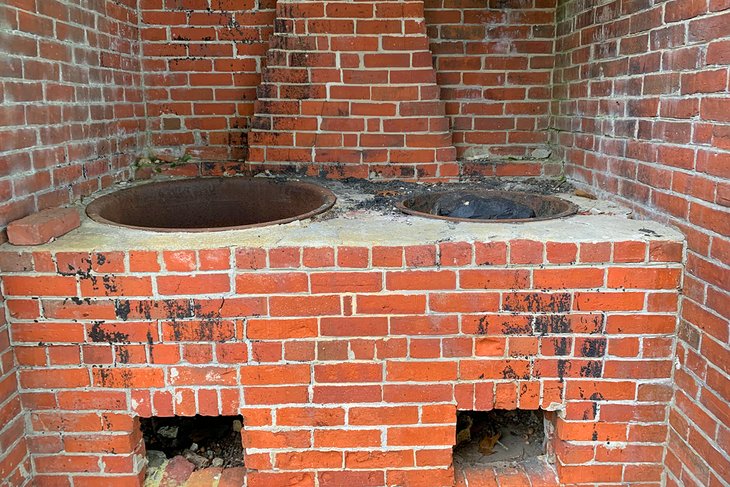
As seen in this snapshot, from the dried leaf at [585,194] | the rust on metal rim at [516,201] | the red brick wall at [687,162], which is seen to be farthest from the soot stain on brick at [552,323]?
the dried leaf at [585,194]

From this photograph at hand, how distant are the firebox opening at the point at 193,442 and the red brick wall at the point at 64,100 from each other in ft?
3.88

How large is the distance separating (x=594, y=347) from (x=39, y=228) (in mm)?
2168

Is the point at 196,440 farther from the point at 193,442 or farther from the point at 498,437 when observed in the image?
the point at 498,437

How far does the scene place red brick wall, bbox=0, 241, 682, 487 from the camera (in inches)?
84.2

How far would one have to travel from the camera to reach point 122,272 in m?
2.12

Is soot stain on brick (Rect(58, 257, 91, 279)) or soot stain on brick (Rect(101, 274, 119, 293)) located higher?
soot stain on brick (Rect(58, 257, 91, 279))

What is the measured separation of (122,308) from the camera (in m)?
2.14

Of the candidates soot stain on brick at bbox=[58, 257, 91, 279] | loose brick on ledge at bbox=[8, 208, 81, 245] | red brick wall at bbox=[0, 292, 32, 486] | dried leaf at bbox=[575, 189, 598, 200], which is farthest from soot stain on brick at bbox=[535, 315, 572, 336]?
red brick wall at bbox=[0, 292, 32, 486]

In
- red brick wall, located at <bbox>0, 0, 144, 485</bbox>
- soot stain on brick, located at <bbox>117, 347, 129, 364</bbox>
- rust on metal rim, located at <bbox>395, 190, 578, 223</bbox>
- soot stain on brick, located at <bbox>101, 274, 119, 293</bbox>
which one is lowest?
soot stain on brick, located at <bbox>117, 347, 129, 364</bbox>

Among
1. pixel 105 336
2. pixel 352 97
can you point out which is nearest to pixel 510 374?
pixel 105 336

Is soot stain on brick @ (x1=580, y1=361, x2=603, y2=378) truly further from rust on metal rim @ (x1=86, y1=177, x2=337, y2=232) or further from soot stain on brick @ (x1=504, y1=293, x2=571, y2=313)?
rust on metal rim @ (x1=86, y1=177, x2=337, y2=232)

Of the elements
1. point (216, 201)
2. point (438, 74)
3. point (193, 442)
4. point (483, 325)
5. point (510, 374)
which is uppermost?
point (438, 74)

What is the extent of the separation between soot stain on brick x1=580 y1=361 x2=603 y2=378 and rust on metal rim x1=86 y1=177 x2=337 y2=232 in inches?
61.8

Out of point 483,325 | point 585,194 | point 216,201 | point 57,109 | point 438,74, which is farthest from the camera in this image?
point 438,74
